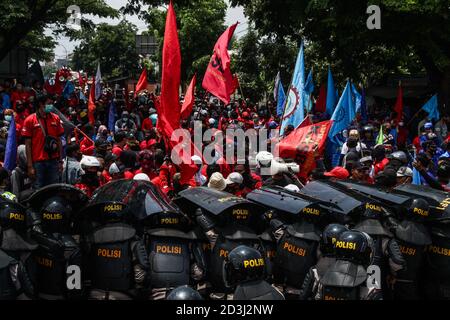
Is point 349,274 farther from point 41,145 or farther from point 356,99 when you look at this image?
point 356,99

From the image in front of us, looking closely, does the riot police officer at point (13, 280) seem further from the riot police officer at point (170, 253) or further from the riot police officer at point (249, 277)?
the riot police officer at point (249, 277)

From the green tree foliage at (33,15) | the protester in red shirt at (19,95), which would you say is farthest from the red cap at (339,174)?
the green tree foliage at (33,15)

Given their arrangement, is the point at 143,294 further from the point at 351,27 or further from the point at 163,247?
the point at 351,27

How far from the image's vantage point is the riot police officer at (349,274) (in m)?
4.70

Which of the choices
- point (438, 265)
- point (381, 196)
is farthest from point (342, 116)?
point (438, 265)

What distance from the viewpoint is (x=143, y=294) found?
A: 5.64 metres

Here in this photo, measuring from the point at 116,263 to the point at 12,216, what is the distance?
3.07ft

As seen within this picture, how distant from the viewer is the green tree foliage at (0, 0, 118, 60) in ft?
62.6

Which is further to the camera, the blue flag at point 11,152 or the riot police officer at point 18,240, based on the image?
the blue flag at point 11,152

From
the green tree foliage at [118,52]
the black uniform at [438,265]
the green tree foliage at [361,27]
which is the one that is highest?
the green tree foliage at [118,52]

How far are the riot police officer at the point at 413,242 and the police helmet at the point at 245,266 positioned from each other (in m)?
2.28

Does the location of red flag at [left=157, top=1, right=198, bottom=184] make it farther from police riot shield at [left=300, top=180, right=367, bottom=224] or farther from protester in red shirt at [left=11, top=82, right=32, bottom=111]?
protester in red shirt at [left=11, top=82, right=32, bottom=111]

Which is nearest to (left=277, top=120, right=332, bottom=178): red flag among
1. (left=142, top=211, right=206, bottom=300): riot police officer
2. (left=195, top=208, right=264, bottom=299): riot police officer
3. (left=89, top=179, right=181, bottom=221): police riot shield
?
(left=195, top=208, right=264, bottom=299): riot police officer

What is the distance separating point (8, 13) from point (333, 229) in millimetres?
16380
